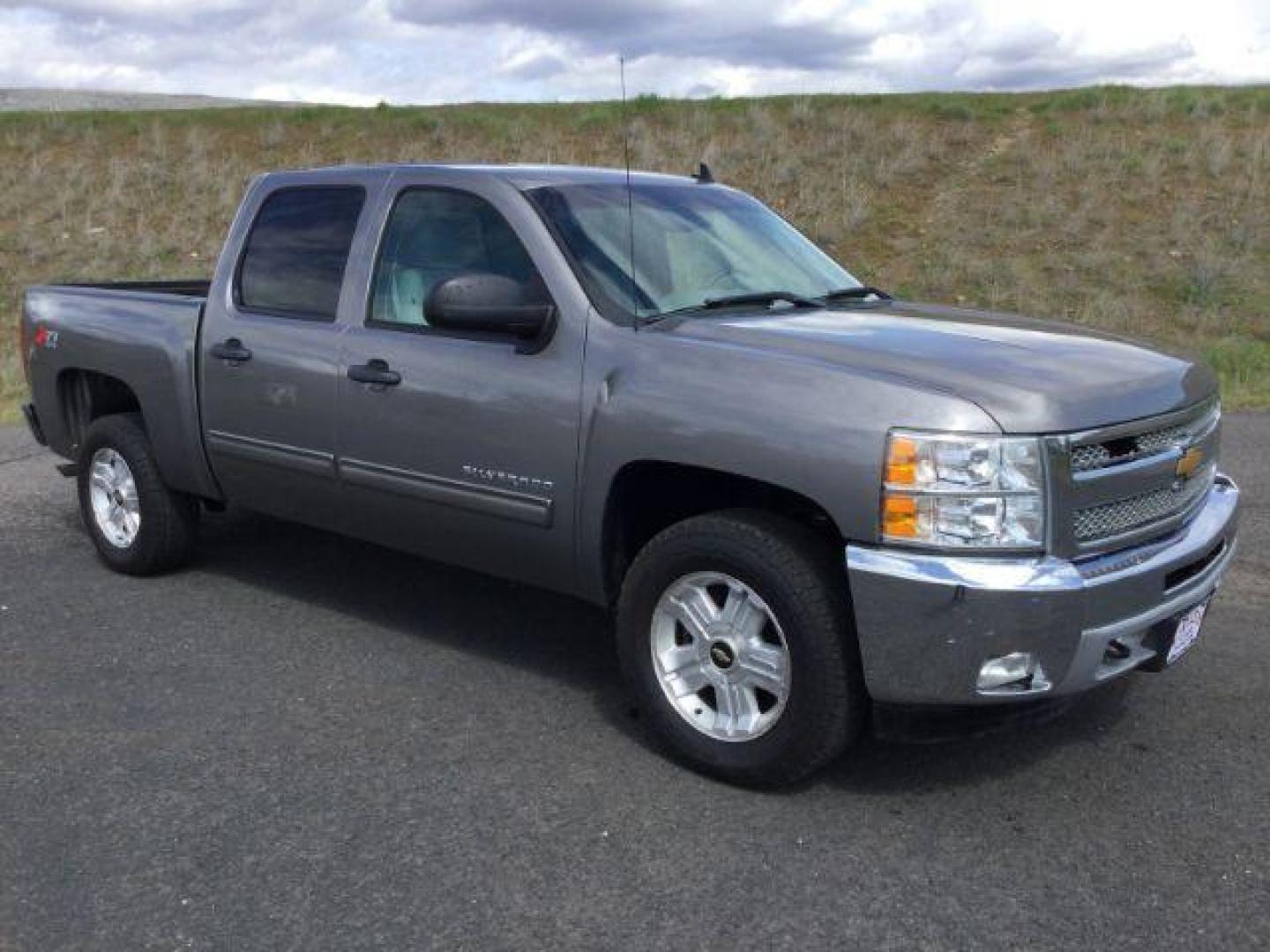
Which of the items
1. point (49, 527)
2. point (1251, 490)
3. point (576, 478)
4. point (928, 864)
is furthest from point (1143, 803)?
point (49, 527)

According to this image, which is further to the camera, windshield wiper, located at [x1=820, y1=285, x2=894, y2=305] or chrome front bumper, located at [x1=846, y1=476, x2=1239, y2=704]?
windshield wiper, located at [x1=820, y1=285, x2=894, y2=305]

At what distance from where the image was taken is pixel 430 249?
16.1 feet

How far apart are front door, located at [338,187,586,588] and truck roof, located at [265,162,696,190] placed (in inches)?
4.4

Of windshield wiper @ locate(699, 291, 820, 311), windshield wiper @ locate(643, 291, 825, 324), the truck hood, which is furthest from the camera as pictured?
windshield wiper @ locate(699, 291, 820, 311)

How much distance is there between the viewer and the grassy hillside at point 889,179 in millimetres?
18156

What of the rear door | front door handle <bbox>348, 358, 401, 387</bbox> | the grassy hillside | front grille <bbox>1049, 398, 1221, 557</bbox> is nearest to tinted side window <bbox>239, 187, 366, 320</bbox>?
the rear door

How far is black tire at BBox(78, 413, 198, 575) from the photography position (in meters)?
5.99

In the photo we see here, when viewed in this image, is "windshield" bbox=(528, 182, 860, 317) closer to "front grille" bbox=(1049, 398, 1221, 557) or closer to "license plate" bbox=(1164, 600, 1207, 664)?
"front grille" bbox=(1049, 398, 1221, 557)

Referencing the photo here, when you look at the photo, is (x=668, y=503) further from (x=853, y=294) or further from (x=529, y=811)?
(x=853, y=294)

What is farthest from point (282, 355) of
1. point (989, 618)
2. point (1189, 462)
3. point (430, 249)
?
point (1189, 462)

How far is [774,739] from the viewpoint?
385cm

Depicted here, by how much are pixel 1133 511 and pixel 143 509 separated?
13.8 feet

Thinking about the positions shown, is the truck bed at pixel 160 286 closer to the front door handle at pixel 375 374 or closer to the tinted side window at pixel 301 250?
the tinted side window at pixel 301 250

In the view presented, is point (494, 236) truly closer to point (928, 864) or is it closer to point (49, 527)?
point (928, 864)
